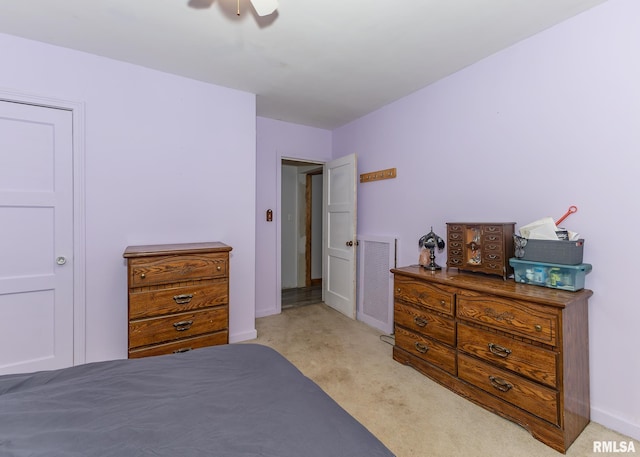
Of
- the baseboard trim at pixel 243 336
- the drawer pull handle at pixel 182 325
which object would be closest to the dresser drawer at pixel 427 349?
the baseboard trim at pixel 243 336

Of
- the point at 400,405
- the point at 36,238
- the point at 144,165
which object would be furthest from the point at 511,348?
the point at 36,238

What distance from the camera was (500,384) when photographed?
1.82 m

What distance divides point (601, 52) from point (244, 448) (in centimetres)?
276

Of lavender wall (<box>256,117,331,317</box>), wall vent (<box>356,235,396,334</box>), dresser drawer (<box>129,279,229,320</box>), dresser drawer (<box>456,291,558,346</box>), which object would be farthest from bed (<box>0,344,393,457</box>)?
lavender wall (<box>256,117,331,317</box>)

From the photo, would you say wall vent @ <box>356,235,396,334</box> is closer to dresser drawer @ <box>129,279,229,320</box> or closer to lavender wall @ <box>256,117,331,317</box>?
lavender wall @ <box>256,117,331,317</box>

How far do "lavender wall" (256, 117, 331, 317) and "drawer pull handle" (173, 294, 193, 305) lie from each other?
1.47 m

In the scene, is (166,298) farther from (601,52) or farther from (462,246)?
(601,52)

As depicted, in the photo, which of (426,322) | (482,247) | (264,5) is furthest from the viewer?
(426,322)

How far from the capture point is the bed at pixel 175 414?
731 mm

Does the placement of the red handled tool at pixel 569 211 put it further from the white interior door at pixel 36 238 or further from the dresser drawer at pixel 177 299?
the white interior door at pixel 36 238

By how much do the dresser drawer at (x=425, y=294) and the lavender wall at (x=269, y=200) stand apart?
1.83 m

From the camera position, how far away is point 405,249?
3.12 metres

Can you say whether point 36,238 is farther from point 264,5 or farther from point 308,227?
point 308,227

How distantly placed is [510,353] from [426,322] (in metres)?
0.62
